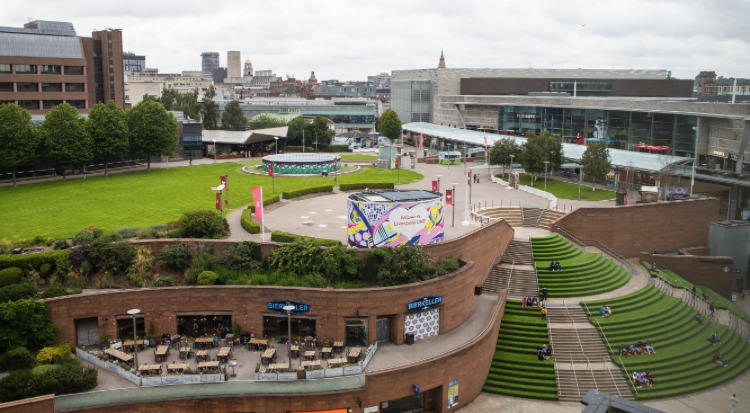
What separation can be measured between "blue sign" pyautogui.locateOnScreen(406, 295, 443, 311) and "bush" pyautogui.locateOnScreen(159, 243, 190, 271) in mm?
13364

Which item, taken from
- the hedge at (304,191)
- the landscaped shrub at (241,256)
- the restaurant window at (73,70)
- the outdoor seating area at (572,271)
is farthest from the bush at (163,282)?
the restaurant window at (73,70)

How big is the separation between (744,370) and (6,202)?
188 ft

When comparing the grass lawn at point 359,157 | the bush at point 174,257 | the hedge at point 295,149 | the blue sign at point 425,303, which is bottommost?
the blue sign at point 425,303

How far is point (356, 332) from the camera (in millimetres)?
32906

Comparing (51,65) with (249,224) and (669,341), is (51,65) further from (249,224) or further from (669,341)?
(669,341)

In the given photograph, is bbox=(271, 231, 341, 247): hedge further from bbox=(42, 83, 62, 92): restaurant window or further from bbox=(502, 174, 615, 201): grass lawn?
bbox=(42, 83, 62, 92): restaurant window

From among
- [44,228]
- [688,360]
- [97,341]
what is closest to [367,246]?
[97,341]

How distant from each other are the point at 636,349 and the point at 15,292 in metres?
34.5

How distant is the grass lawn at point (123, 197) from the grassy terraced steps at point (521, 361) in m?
26.0

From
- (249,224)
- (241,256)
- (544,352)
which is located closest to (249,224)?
(249,224)

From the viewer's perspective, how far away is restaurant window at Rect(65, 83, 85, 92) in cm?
8575

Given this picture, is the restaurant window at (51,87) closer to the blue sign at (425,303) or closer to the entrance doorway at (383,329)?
the entrance doorway at (383,329)

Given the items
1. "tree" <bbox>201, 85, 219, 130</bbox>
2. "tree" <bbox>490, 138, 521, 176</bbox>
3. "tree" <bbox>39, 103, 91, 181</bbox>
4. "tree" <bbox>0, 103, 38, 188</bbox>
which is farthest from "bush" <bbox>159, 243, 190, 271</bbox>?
"tree" <bbox>201, 85, 219, 130</bbox>

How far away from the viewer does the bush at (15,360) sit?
27.9m
